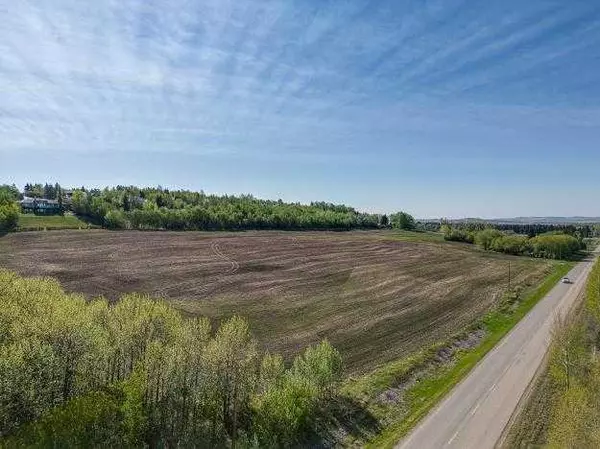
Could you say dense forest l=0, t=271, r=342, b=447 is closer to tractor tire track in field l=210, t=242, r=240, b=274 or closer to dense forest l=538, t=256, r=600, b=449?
dense forest l=538, t=256, r=600, b=449

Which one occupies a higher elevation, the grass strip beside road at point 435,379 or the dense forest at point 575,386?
the dense forest at point 575,386

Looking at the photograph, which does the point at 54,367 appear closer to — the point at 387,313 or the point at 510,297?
the point at 387,313

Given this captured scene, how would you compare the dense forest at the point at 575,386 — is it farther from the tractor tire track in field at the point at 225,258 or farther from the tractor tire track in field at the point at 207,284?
the tractor tire track in field at the point at 225,258

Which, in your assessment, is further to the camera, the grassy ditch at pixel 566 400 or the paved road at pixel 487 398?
the paved road at pixel 487 398

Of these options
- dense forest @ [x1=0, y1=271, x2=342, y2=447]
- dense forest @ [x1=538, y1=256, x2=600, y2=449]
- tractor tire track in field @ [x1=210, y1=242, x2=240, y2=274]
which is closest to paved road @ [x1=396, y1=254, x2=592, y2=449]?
dense forest @ [x1=538, y1=256, x2=600, y2=449]

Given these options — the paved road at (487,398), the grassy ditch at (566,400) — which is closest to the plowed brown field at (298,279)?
the paved road at (487,398)

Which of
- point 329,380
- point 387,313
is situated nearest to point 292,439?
point 329,380
